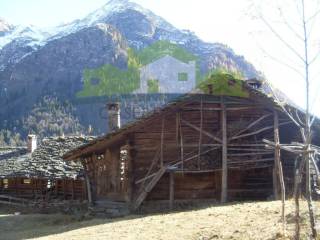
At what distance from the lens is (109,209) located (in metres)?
22.2

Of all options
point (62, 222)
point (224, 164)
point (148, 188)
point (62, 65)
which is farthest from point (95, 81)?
point (224, 164)

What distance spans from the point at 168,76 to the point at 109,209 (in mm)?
55712

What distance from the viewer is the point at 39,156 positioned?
3569 cm

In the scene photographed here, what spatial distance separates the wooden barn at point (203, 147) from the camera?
21.1 meters

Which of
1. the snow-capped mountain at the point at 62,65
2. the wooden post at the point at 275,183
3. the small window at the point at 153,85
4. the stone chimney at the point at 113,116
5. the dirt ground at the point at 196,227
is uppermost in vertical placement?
the snow-capped mountain at the point at 62,65

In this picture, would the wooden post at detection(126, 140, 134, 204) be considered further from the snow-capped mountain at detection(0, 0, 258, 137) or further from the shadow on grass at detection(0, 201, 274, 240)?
the snow-capped mountain at detection(0, 0, 258, 137)

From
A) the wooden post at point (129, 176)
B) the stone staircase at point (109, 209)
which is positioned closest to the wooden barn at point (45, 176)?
the stone staircase at point (109, 209)

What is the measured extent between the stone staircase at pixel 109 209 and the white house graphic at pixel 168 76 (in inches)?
1634

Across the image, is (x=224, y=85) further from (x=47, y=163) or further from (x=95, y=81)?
(x=95, y=81)

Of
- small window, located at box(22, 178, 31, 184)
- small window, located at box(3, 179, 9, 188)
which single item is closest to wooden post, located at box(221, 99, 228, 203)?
small window, located at box(22, 178, 31, 184)

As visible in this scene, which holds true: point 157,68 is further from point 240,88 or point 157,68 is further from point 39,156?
point 240,88

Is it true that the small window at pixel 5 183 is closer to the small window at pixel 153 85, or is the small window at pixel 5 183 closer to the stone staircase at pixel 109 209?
the stone staircase at pixel 109 209

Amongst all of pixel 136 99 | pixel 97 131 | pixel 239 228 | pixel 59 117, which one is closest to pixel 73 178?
pixel 239 228

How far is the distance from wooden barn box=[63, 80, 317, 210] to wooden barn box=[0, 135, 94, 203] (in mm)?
10940
